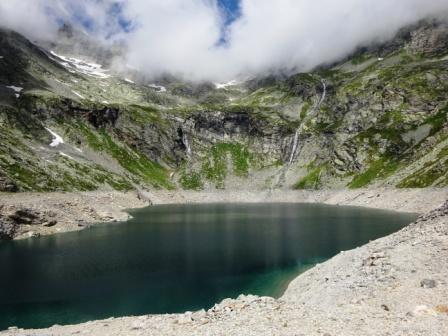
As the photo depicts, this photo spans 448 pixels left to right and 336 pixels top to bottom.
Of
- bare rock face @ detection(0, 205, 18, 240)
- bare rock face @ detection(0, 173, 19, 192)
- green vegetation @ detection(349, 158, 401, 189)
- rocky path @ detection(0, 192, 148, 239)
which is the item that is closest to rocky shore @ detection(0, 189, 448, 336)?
bare rock face @ detection(0, 205, 18, 240)

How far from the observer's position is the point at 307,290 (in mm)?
42219

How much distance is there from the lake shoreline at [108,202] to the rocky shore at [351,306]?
61831 millimetres

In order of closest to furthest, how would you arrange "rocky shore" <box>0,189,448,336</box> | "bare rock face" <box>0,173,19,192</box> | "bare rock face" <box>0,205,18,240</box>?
1. "rocky shore" <box>0,189,448,336</box>
2. "bare rock face" <box>0,205,18,240</box>
3. "bare rock face" <box>0,173,19,192</box>

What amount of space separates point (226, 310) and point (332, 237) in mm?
51496

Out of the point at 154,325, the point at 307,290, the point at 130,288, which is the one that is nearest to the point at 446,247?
the point at 307,290

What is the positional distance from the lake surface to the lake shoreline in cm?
601

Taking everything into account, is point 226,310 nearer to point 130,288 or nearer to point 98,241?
point 130,288

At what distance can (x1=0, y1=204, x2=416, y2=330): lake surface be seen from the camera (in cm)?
4213

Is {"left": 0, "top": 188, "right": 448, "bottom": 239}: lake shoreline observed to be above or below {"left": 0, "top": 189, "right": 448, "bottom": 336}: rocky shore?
above

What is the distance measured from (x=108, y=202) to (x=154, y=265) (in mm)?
90073

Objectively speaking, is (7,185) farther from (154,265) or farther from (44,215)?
(154,265)

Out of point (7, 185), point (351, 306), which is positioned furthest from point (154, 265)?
point (7, 185)

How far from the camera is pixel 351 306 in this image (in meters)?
31.2

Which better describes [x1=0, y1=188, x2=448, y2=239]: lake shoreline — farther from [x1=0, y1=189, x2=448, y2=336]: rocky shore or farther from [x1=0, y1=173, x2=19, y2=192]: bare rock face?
[x1=0, y1=189, x2=448, y2=336]: rocky shore
